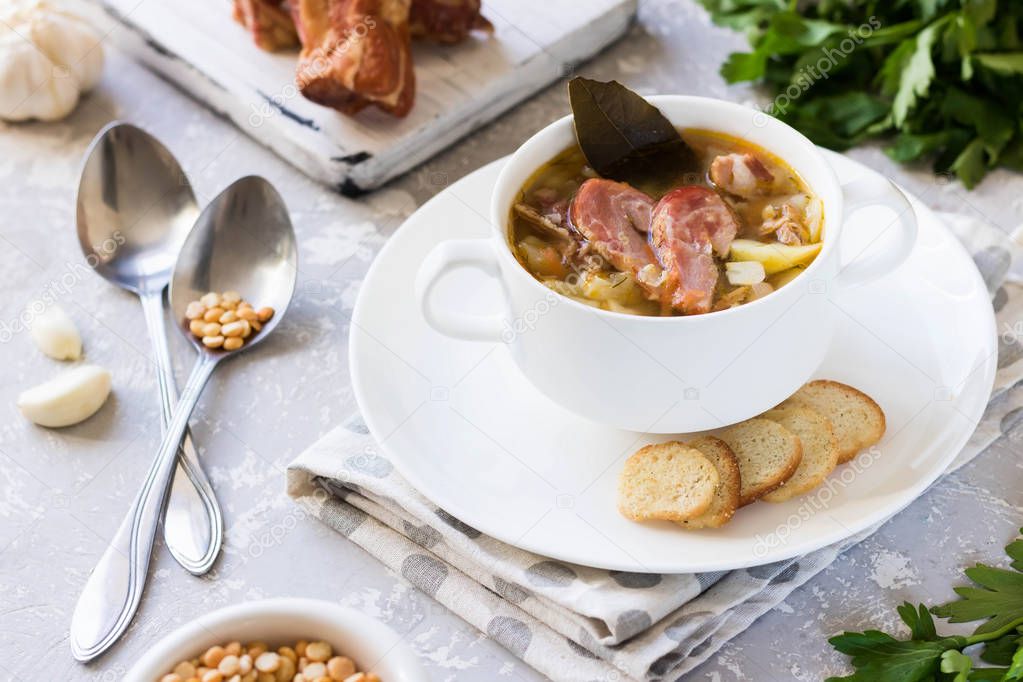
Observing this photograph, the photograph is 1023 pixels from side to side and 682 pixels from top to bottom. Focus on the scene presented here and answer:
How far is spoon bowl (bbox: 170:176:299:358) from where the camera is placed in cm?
223

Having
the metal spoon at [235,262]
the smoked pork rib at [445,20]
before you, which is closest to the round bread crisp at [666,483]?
the metal spoon at [235,262]

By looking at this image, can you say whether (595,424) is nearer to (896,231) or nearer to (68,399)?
(896,231)

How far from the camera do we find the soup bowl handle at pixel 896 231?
5.76ft

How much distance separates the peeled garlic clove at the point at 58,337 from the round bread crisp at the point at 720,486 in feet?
4.00

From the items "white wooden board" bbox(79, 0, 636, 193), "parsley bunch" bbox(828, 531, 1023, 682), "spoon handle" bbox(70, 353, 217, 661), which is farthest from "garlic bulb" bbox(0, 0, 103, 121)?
"parsley bunch" bbox(828, 531, 1023, 682)

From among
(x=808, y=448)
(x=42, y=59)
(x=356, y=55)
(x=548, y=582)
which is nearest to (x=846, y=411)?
(x=808, y=448)

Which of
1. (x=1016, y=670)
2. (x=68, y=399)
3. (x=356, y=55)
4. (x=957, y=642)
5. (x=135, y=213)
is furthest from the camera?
(x=356, y=55)

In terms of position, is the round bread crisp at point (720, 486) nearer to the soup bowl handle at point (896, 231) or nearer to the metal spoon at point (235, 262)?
the soup bowl handle at point (896, 231)

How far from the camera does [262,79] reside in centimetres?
269

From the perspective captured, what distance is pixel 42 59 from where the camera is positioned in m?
2.67

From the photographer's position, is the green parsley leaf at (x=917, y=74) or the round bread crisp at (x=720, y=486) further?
the green parsley leaf at (x=917, y=74)

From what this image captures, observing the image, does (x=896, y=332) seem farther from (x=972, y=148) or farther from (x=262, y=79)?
(x=262, y=79)

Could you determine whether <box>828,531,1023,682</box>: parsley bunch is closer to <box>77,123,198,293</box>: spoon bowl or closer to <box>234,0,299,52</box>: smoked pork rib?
<box>77,123,198,293</box>: spoon bowl

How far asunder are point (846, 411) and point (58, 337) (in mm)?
1468
